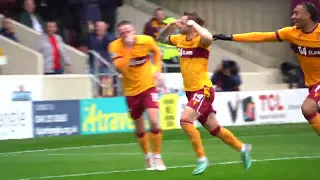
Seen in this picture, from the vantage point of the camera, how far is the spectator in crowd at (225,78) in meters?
24.4

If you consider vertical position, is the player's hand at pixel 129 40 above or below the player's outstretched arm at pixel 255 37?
above

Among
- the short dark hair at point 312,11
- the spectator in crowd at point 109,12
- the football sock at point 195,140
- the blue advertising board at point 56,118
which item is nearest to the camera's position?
the short dark hair at point 312,11

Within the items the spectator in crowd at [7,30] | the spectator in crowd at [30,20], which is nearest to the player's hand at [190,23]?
the spectator in crowd at [7,30]

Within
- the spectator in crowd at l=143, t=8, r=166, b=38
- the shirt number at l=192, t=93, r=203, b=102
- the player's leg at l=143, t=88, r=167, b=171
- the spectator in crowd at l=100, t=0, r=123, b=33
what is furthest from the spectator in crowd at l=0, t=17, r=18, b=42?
the shirt number at l=192, t=93, r=203, b=102

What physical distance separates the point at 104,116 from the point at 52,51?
2.11 metres

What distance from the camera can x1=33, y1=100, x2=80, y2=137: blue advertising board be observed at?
20.6 metres

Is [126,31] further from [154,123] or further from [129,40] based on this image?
[154,123]

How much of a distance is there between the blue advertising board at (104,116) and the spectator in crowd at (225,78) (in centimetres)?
337

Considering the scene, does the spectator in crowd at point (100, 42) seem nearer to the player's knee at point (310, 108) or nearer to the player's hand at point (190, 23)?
the player's hand at point (190, 23)

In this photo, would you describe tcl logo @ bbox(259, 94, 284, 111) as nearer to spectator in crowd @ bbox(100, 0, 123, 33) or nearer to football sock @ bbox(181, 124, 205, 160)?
spectator in crowd @ bbox(100, 0, 123, 33)

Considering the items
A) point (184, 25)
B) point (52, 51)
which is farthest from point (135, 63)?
point (52, 51)

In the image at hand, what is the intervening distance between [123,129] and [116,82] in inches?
70.6

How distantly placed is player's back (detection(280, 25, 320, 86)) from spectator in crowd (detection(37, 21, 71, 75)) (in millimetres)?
10014

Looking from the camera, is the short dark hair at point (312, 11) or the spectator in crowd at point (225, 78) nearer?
the short dark hair at point (312, 11)
